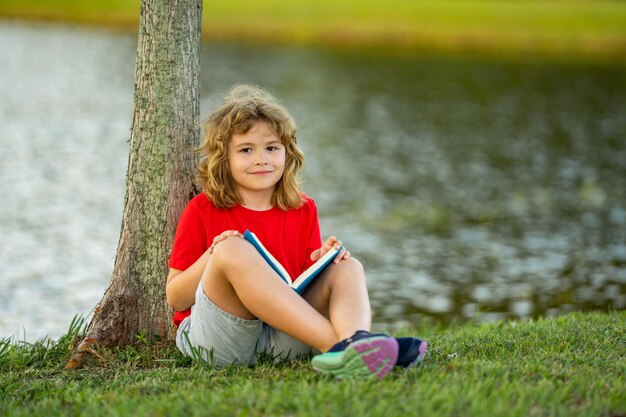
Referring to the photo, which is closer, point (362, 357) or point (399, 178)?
point (362, 357)

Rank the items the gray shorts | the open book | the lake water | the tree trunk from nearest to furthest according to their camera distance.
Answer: the open book
the gray shorts
the tree trunk
the lake water

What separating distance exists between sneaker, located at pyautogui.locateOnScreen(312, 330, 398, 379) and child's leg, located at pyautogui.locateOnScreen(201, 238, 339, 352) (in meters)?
0.18

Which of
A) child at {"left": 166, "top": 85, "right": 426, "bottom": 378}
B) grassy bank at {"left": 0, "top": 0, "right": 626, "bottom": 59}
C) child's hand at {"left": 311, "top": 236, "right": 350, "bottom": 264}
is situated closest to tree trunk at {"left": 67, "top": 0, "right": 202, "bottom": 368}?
child at {"left": 166, "top": 85, "right": 426, "bottom": 378}

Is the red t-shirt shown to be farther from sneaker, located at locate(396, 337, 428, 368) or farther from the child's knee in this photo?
sneaker, located at locate(396, 337, 428, 368)

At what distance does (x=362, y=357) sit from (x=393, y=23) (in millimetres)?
37404

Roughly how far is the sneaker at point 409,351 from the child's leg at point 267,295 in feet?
0.95

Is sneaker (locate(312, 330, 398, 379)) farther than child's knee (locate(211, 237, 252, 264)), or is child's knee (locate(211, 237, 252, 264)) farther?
child's knee (locate(211, 237, 252, 264))

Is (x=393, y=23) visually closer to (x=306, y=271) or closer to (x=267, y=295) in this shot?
(x=306, y=271)

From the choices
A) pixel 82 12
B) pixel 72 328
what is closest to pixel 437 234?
pixel 72 328

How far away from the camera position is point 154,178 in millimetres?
5258

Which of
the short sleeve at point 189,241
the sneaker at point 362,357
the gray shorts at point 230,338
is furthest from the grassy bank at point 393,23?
the sneaker at point 362,357

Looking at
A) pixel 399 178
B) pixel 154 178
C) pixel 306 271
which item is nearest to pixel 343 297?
pixel 306 271

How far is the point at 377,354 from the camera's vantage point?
12.6 ft

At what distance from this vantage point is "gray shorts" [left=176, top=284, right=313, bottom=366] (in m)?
4.32
